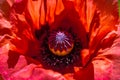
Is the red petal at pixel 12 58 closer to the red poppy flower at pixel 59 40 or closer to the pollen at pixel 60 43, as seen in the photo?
the red poppy flower at pixel 59 40

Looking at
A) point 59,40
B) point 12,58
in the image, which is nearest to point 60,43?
point 59,40

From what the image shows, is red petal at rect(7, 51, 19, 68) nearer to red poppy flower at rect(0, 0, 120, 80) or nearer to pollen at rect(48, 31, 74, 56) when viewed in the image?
red poppy flower at rect(0, 0, 120, 80)

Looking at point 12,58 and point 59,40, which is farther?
point 59,40

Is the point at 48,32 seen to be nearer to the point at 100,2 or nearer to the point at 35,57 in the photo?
the point at 35,57

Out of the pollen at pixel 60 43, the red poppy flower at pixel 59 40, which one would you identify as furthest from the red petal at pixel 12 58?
the pollen at pixel 60 43

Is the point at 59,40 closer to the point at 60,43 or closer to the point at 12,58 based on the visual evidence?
the point at 60,43

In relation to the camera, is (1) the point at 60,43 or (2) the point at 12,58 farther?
(1) the point at 60,43

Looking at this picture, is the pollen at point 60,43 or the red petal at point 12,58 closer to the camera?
the red petal at point 12,58
